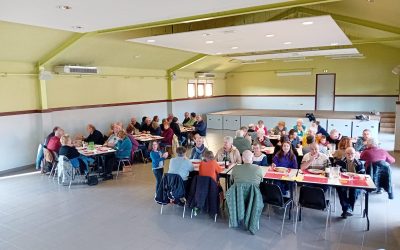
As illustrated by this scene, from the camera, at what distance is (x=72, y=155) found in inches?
254

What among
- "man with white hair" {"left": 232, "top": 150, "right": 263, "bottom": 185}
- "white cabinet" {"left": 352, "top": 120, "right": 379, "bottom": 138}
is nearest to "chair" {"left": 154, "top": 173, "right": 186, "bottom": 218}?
"man with white hair" {"left": 232, "top": 150, "right": 263, "bottom": 185}

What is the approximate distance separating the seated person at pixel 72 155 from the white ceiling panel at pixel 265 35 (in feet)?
9.48

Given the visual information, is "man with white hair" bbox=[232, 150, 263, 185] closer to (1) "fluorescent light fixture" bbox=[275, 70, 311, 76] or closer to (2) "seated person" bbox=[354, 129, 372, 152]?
(2) "seated person" bbox=[354, 129, 372, 152]

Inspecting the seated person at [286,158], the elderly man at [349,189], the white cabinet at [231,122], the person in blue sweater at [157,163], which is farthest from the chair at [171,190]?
the white cabinet at [231,122]

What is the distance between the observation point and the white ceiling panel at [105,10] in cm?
432

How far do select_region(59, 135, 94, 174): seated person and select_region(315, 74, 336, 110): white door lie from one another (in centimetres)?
1284

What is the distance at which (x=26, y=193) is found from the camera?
6.25 m

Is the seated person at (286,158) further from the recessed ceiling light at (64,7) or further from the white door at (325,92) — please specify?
the white door at (325,92)

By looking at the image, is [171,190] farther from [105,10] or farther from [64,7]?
[64,7]

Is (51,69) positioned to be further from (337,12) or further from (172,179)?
(337,12)

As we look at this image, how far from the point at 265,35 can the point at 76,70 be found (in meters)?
5.34

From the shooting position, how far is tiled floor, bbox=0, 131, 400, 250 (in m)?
4.16

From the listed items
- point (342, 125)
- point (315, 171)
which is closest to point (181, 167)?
point (315, 171)

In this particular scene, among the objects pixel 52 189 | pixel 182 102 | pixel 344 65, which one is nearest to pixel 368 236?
pixel 52 189
